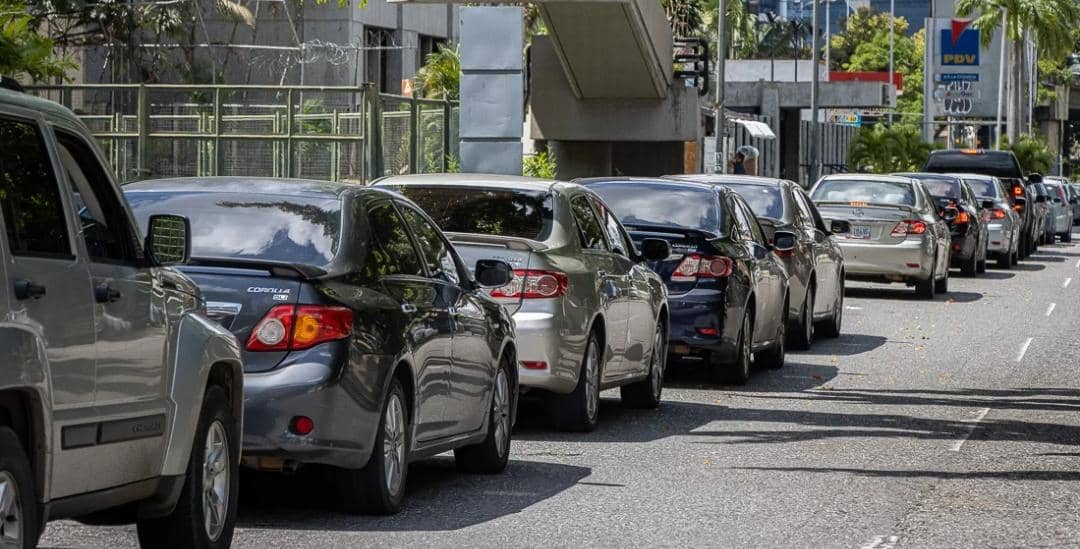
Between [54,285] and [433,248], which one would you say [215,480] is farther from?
[433,248]

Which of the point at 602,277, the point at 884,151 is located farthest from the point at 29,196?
the point at 884,151

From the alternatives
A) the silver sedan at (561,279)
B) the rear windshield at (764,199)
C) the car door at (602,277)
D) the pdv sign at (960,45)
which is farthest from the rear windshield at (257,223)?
the pdv sign at (960,45)

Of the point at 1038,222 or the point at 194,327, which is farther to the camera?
the point at 1038,222

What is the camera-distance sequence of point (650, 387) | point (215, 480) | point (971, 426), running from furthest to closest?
point (650, 387) → point (971, 426) → point (215, 480)

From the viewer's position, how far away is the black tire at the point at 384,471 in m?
8.77

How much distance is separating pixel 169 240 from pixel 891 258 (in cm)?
2016

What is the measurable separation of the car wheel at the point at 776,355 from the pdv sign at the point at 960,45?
230ft

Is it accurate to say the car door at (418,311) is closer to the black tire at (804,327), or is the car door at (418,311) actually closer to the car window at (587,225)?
the car window at (587,225)

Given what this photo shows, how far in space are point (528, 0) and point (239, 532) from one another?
20.6 m

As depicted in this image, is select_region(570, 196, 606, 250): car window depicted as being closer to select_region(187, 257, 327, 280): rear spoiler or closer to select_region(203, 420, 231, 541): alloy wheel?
select_region(187, 257, 327, 280): rear spoiler

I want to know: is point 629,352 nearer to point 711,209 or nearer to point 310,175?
point 711,209

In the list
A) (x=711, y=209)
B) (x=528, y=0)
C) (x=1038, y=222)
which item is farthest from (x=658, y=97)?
(x=711, y=209)

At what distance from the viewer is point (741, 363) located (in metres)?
16.0

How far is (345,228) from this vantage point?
9055mm
